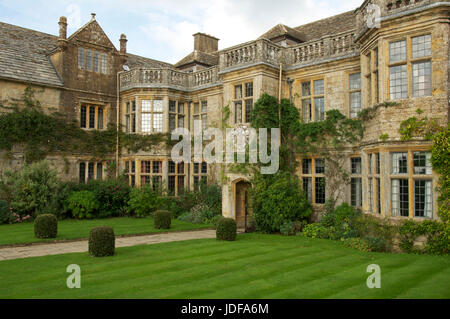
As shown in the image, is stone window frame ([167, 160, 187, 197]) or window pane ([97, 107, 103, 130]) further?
window pane ([97, 107, 103, 130])

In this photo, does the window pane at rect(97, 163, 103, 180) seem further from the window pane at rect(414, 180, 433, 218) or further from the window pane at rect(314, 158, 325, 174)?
the window pane at rect(414, 180, 433, 218)

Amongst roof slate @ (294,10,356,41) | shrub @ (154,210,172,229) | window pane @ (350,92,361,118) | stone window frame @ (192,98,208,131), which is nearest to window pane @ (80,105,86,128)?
stone window frame @ (192,98,208,131)

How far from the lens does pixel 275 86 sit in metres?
16.6

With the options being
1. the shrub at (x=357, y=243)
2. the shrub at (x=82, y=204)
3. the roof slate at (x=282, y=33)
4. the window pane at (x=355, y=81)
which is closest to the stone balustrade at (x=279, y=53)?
the window pane at (x=355, y=81)

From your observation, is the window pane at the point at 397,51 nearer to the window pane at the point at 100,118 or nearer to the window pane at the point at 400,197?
the window pane at the point at 400,197

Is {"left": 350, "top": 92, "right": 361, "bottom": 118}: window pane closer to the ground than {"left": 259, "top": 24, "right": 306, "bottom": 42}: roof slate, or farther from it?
closer to the ground

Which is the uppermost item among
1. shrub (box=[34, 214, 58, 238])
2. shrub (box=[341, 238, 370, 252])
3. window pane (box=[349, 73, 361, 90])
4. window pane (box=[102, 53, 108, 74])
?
window pane (box=[102, 53, 108, 74])

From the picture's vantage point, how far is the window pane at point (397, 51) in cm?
1161

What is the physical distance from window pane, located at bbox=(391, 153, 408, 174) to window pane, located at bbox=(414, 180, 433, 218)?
553 millimetres

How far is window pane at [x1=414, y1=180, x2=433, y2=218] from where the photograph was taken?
10836 millimetres

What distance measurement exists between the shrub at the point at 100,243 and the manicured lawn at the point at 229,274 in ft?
0.98

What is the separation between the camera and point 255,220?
15273mm
